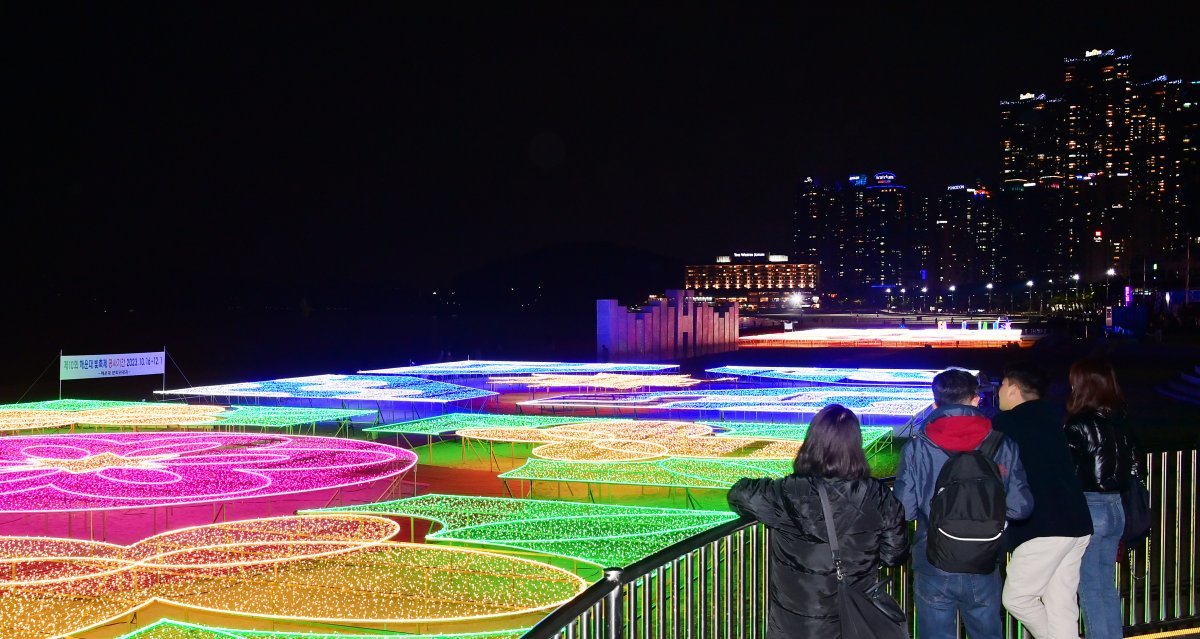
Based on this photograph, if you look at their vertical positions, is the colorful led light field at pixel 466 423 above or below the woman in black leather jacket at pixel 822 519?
below

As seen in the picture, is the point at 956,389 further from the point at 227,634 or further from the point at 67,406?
the point at 67,406

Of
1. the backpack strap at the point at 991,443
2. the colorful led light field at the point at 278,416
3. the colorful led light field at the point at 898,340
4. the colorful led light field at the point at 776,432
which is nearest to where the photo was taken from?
the backpack strap at the point at 991,443

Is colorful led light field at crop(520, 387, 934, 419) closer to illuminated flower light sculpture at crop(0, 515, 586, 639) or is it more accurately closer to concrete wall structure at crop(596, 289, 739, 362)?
illuminated flower light sculpture at crop(0, 515, 586, 639)

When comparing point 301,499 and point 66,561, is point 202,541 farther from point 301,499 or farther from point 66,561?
point 301,499

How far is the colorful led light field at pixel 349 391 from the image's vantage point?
21.0 m

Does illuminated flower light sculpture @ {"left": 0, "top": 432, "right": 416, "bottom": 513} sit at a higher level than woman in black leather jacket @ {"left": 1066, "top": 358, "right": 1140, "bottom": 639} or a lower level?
lower

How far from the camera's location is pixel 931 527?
4.90m

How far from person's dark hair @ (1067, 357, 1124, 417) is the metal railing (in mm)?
964

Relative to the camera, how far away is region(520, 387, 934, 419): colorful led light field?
1853 centimetres

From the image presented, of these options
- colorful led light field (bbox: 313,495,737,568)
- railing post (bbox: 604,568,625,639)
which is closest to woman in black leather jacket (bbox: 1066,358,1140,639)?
railing post (bbox: 604,568,625,639)

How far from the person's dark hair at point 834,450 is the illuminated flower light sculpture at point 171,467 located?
767 cm

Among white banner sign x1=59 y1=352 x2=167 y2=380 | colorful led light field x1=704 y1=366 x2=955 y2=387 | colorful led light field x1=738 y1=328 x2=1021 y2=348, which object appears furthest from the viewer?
colorful led light field x1=738 y1=328 x2=1021 y2=348

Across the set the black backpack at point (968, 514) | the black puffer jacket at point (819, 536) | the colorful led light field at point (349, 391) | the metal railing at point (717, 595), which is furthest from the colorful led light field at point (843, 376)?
the black puffer jacket at point (819, 536)

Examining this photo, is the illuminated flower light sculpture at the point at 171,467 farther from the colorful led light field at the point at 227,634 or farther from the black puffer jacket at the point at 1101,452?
the black puffer jacket at the point at 1101,452
